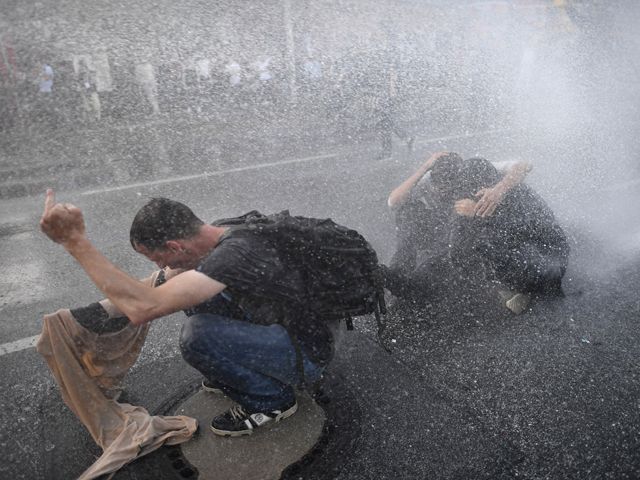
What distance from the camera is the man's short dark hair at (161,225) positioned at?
1.98 meters

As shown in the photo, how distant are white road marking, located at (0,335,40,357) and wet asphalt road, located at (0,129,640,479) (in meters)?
0.07

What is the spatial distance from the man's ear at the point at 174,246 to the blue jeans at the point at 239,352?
30cm

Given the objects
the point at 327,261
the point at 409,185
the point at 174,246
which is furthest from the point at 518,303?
the point at 174,246

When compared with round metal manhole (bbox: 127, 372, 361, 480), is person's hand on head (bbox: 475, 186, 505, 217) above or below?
above

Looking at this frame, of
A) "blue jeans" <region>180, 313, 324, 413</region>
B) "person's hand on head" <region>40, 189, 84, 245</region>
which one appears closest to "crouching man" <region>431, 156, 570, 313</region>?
"blue jeans" <region>180, 313, 324, 413</region>

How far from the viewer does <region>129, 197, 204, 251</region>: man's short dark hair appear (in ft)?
6.50

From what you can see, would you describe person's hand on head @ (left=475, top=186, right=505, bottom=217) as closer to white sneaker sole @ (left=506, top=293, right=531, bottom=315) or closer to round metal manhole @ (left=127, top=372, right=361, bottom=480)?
white sneaker sole @ (left=506, top=293, right=531, bottom=315)

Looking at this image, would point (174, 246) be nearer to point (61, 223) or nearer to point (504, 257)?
point (61, 223)

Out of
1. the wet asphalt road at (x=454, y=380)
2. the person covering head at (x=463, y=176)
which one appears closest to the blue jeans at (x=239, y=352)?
the wet asphalt road at (x=454, y=380)

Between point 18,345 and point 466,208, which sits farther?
point 466,208

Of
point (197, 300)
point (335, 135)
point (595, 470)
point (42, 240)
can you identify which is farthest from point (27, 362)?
point (335, 135)

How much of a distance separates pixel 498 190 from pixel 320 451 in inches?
77.4

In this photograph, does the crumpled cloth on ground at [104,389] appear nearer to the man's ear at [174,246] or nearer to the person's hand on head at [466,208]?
the man's ear at [174,246]

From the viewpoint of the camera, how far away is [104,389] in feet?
7.50
